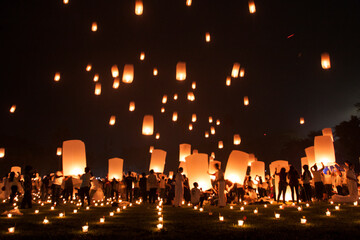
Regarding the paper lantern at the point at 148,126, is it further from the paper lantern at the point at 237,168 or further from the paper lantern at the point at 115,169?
the paper lantern at the point at 237,168

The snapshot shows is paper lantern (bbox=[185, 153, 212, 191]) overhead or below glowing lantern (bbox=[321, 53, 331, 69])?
below

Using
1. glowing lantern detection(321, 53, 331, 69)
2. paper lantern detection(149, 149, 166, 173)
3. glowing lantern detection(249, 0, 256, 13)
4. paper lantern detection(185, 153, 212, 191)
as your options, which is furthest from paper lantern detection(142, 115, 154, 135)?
glowing lantern detection(321, 53, 331, 69)

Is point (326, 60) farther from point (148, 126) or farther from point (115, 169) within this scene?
point (115, 169)

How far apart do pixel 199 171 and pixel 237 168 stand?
1.54 metres

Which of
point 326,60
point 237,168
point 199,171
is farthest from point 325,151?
point 199,171

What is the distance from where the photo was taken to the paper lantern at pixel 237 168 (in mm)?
12500

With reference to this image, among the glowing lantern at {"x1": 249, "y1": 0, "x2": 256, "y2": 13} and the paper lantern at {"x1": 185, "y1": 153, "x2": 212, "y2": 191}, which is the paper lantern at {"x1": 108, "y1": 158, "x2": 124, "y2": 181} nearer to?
the paper lantern at {"x1": 185, "y1": 153, "x2": 212, "y2": 191}

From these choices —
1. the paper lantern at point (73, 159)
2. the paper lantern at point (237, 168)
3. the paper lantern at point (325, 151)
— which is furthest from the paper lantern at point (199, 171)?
the paper lantern at point (325, 151)

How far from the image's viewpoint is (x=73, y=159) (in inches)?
450

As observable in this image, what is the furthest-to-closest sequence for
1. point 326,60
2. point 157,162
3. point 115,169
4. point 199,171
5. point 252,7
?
point 157,162
point 115,169
point 199,171
point 326,60
point 252,7

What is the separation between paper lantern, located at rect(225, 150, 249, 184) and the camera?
12.5 metres

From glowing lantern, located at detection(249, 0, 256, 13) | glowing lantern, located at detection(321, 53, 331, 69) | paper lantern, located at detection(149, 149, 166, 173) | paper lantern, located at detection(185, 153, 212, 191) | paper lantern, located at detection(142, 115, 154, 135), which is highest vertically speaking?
glowing lantern, located at detection(249, 0, 256, 13)

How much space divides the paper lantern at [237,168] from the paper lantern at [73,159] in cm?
574

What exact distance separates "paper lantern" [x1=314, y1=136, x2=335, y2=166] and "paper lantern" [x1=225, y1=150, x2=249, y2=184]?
2976 mm
